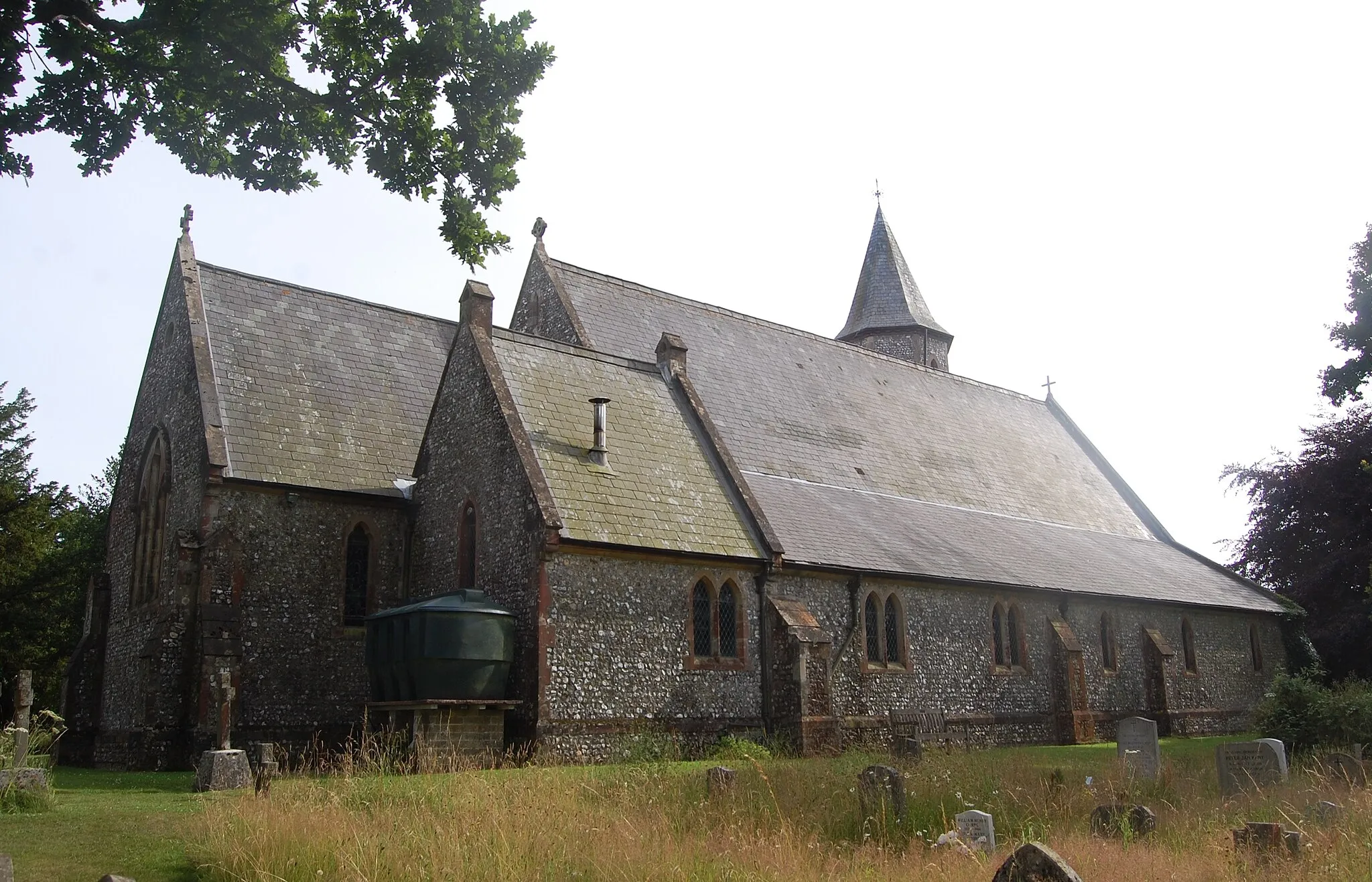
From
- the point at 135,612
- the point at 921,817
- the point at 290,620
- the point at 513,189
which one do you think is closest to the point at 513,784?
the point at 921,817

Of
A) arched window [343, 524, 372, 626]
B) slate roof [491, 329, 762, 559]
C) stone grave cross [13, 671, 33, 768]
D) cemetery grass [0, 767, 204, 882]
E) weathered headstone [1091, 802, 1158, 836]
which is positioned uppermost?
slate roof [491, 329, 762, 559]

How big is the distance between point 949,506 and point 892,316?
1700 cm

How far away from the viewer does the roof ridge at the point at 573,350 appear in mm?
23547

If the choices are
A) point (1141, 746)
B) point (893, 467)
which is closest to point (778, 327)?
point (893, 467)

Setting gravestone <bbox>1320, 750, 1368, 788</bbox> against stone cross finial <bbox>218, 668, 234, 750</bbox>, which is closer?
gravestone <bbox>1320, 750, 1368, 788</bbox>

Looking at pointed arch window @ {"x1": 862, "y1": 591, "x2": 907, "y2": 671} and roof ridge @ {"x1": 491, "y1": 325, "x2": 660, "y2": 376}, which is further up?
roof ridge @ {"x1": 491, "y1": 325, "x2": 660, "y2": 376}

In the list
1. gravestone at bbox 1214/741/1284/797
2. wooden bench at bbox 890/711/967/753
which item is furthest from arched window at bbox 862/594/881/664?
gravestone at bbox 1214/741/1284/797

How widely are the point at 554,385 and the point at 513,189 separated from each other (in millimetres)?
11291

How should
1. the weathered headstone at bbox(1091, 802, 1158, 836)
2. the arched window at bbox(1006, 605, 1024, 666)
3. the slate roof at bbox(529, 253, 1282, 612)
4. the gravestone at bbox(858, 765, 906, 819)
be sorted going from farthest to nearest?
the arched window at bbox(1006, 605, 1024, 666) → the slate roof at bbox(529, 253, 1282, 612) → the gravestone at bbox(858, 765, 906, 819) → the weathered headstone at bbox(1091, 802, 1158, 836)

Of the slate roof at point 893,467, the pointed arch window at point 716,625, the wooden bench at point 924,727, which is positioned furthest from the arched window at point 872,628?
the pointed arch window at point 716,625

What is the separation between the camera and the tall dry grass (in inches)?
356

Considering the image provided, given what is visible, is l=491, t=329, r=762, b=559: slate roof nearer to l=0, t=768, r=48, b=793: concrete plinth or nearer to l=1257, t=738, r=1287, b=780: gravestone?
l=0, t=768, r=48, b=793: concrete plinth

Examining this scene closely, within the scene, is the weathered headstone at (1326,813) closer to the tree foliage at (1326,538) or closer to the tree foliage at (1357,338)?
the tree foliage at (1357,338)

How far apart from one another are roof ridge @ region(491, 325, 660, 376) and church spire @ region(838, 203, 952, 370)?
71.8ft
